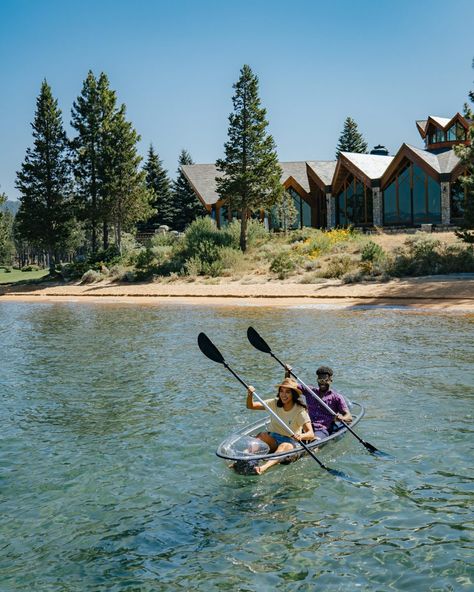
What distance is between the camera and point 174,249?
39312 millimetres

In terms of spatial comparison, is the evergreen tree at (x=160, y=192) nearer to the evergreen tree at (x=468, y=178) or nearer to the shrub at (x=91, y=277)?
the shrub at (x=91, y=277)

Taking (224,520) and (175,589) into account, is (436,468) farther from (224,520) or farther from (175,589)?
(175,589)

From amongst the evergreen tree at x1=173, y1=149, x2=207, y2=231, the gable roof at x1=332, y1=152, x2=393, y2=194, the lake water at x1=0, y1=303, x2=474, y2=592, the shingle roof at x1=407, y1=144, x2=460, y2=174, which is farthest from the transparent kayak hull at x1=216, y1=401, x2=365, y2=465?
the evergreen tree at x1=173, y1=149, x2=207, y2=231

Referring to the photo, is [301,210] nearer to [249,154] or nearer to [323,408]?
[249,154]

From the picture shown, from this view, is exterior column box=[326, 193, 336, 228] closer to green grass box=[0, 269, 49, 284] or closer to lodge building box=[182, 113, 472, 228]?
lodge building box=[182, 113, 472, 228]

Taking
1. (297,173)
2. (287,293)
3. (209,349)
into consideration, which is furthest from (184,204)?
(209,349)

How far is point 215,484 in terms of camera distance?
807 cm

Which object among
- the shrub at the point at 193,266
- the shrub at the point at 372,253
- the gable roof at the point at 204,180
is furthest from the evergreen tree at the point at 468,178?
the gable roof at the point at 204,180

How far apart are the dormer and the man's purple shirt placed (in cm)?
4023

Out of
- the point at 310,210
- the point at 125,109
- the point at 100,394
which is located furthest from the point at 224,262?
the point at 100,394

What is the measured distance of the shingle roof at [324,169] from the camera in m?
48.5

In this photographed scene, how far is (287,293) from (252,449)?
20.5 m

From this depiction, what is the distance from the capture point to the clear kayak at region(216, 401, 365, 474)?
305 inches

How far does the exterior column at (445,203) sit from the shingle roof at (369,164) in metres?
5.39
